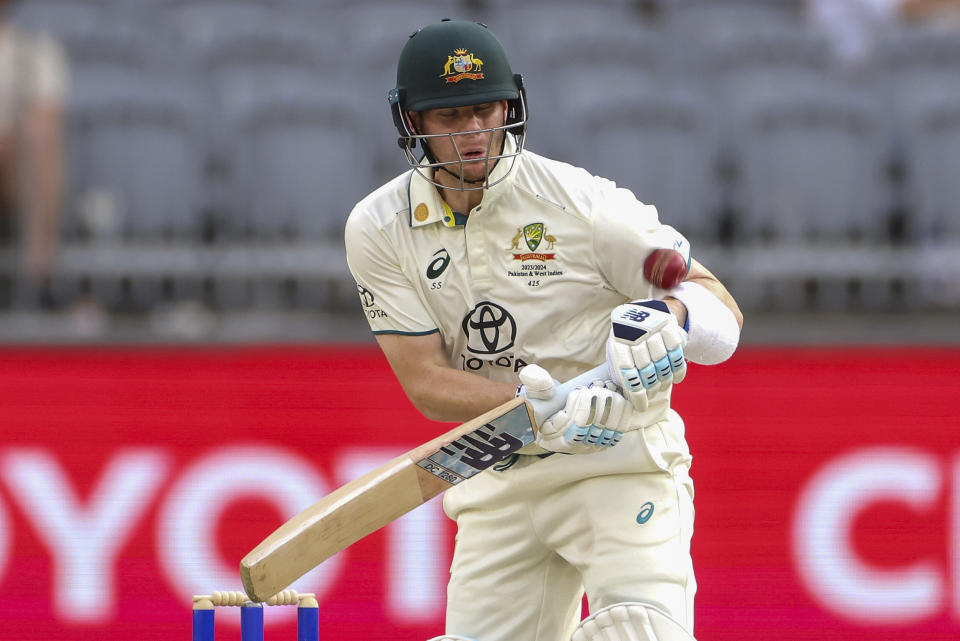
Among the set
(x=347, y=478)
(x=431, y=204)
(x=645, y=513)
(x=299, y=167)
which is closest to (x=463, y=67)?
(x=431, y=204)

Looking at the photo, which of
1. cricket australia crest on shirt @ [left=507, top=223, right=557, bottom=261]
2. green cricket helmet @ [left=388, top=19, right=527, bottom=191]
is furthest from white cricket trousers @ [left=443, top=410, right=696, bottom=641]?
green cricket helmet @ [left=388, top=19, right=527, bottom=191]

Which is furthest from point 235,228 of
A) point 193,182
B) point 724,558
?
point 724,558

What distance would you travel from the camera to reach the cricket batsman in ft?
8.69

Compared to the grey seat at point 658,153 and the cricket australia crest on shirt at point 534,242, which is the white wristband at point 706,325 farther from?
the grey seat at point 658,153

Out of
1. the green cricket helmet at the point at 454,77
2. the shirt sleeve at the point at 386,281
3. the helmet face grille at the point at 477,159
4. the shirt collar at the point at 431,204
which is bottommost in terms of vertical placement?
the shirt sleeve at the point at 386,281

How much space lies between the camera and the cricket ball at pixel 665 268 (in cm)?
253

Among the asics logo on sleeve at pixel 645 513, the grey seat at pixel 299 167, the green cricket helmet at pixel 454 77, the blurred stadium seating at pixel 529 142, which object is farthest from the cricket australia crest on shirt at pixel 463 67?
the grey seat at pixel 299 167

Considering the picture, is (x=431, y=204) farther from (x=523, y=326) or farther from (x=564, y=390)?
(x=564, y=390)

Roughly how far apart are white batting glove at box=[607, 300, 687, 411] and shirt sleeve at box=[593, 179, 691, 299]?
0.62 feet

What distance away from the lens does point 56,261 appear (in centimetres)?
483

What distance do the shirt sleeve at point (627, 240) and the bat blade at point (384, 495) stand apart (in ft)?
1.21

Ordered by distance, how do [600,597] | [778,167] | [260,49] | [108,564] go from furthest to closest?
[260,49] → [778,167] → [108,564] → [600,597]

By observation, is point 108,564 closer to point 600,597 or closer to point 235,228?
point 235,228

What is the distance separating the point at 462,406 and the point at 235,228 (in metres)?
2.68
